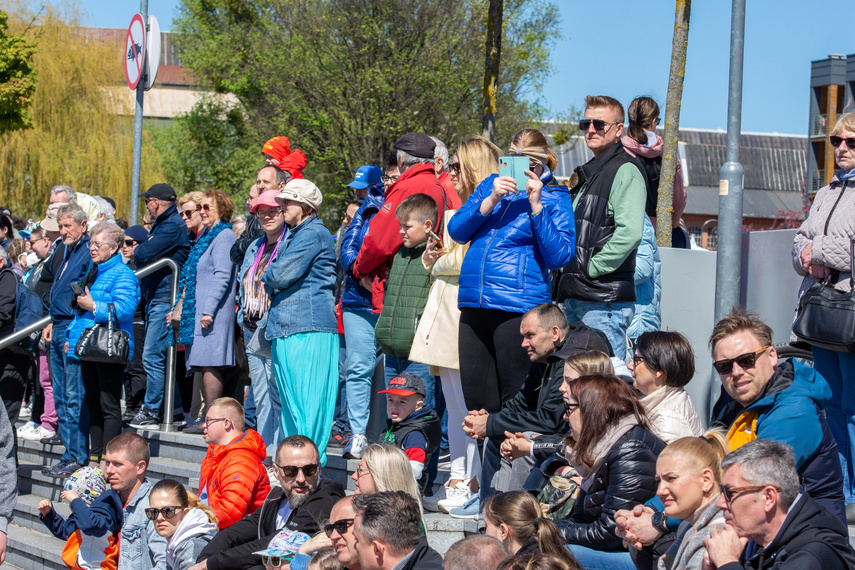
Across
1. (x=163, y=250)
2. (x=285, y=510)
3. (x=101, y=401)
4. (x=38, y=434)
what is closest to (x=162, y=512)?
(x=285, y=510)

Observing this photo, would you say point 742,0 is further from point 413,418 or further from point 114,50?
point 114,50

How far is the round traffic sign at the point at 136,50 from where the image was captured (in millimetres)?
9961

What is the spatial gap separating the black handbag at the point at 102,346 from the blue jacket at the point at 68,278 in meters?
0.61

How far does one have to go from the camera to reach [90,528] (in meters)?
6.36

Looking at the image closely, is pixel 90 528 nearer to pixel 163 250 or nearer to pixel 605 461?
pixel 163 250

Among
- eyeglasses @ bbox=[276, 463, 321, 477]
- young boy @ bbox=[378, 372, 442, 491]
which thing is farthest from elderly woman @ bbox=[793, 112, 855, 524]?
eyeglasses @ bbox=[276, 463, 321, 477]

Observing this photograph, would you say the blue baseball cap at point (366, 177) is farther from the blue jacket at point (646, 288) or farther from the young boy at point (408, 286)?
the blue jacket at point (646, 288)

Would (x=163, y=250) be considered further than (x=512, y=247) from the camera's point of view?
Yes

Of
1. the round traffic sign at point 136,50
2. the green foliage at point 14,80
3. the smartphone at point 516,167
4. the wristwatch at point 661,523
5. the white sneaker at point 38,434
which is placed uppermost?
the green foliage at point 14,80

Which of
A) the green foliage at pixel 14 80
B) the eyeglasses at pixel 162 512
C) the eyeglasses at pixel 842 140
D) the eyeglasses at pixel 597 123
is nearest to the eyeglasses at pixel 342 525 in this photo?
the eyeglasses at pixel 162 512

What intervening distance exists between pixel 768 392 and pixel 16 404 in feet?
23.9

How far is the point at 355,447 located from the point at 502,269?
2029 mm

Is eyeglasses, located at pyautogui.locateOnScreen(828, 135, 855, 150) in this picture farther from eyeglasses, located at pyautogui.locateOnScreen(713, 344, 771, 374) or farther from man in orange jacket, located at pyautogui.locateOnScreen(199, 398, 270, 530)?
man in orange jacket, located at pyautogui.locateOnScreen(199, 398, 270, 530)

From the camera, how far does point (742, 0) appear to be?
24.4ft
